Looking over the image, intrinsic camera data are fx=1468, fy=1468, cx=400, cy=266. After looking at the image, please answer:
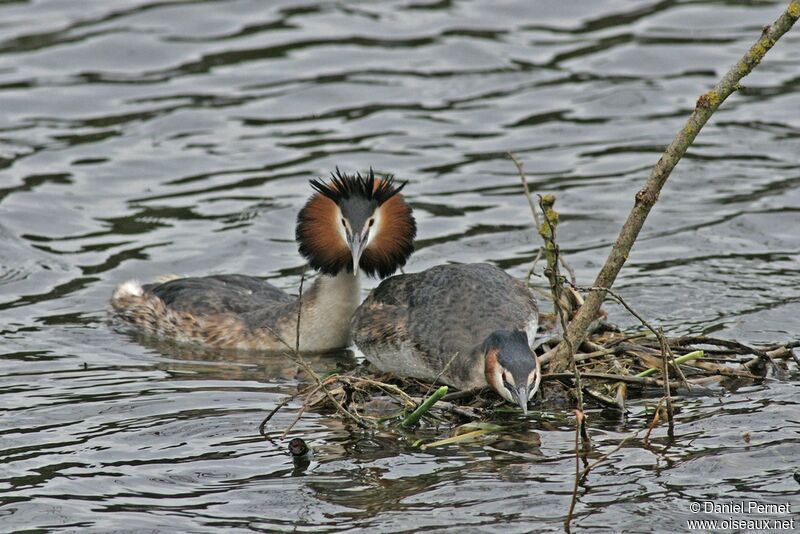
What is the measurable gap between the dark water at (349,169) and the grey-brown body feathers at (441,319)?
0.66 meters

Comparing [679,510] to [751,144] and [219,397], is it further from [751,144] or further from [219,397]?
[751,144]

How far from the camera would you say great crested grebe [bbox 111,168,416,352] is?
9641mm

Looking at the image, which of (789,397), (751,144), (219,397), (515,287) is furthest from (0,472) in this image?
(751,144)

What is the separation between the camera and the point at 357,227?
9.47 metres

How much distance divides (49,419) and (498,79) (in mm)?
8951

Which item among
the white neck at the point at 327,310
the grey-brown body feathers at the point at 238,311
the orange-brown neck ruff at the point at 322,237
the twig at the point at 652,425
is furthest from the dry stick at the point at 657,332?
the grey-brown body feathers at the point at 238,311

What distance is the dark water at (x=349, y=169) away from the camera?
7.08 m

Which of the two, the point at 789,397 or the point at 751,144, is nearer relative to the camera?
the point at 789,397

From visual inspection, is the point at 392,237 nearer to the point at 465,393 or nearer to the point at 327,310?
the point at 327,310

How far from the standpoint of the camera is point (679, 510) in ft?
21.8

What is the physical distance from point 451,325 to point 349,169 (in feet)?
18.0

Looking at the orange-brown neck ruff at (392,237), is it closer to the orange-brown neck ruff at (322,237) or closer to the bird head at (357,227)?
the bird head at (357,227)

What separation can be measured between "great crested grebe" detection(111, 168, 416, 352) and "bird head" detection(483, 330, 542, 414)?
1.75m

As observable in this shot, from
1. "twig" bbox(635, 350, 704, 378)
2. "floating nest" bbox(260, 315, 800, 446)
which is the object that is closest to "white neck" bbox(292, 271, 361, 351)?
"floating nest" bbox(260, 315, 800, 446)
